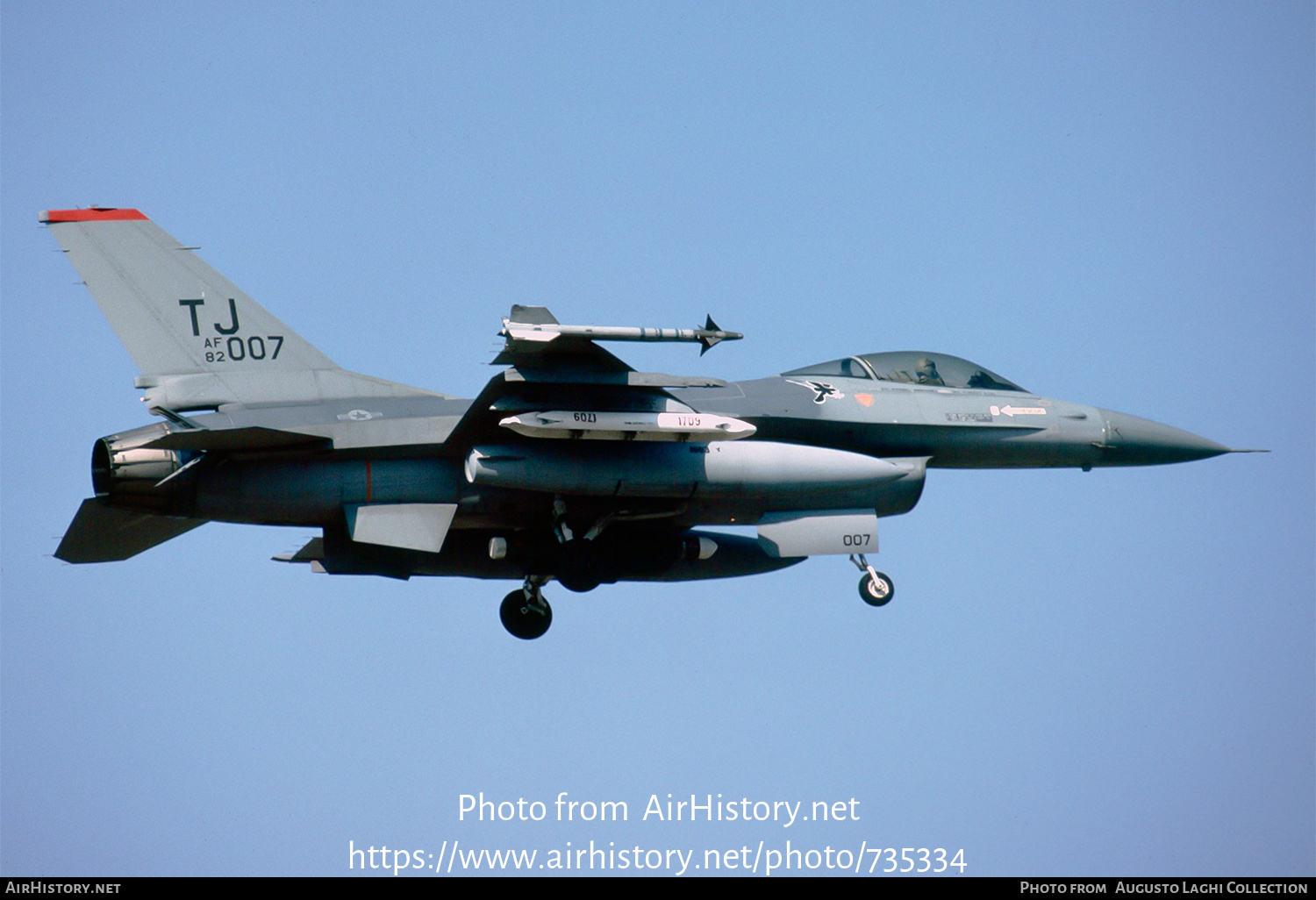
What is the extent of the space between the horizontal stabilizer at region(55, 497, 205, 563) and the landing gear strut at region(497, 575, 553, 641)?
3.51 metres

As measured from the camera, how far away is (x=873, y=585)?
17125mm

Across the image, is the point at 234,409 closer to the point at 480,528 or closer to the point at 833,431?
the point at 480,528

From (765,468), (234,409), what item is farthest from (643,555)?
(234,409)

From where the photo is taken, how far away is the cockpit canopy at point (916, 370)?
17484mm

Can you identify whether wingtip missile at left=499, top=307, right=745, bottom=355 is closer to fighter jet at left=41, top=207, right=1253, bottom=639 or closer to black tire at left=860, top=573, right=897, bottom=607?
fighter jet at left=41, top=207, right=1253, bottom=639

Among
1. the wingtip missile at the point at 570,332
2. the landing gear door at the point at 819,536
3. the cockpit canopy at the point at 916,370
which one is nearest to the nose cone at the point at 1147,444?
the cockpit canopy at the point at 916,370

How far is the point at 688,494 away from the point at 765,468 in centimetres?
80

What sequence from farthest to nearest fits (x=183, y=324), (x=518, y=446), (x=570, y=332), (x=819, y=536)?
1. (x=819, y=536)
2. (x=183, y=324)
3. (x=518, y=446)
4. (x=570, y=332)

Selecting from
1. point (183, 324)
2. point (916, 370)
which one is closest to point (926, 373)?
point (916, 370)

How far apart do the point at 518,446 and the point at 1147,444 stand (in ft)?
24.4

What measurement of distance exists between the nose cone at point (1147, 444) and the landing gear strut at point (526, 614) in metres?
6.53

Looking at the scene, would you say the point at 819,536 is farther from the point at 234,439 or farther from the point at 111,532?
the point at 111,532

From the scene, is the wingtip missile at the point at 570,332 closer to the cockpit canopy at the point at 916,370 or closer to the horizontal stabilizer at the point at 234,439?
the horizontal stabilizer at the point at 234,439
